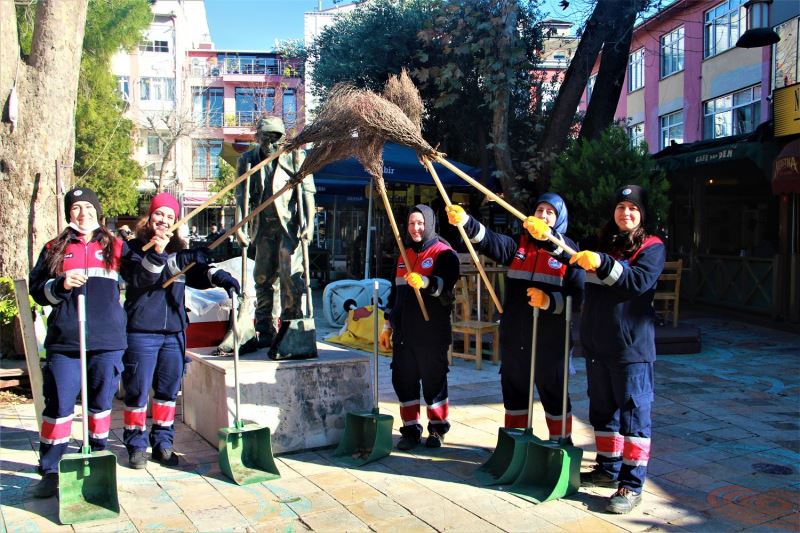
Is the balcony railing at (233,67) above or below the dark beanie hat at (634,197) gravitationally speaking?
above

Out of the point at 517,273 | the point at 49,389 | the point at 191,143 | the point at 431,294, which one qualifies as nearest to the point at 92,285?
the point at 49,389

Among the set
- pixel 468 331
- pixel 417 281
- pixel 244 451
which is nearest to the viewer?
pixel 244 451

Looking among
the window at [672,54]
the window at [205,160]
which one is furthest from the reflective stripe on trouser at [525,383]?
the window at [205,160]

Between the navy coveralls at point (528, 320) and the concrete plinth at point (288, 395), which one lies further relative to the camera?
the concrete plinth at point (288, 395)

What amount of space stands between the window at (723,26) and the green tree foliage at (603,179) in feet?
32.1

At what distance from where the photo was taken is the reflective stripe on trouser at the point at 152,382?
14.9ft

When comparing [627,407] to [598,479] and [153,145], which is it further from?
[153,145]

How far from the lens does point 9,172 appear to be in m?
7.00

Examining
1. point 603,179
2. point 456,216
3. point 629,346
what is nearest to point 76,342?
point 456,216

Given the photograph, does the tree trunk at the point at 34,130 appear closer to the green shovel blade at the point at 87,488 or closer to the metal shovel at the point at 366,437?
the green shovel blade at the point at 87,488

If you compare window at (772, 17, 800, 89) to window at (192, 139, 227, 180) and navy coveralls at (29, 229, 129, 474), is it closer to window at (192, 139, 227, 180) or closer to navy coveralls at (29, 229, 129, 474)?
navy coveralls at (29, 229, 129, 474)

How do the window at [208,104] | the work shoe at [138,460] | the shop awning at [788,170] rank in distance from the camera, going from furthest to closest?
the window at [208,104], the shop awning at [788,170], the work shoe at [138,460]

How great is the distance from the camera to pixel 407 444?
4980mm

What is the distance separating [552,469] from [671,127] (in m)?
19.1
